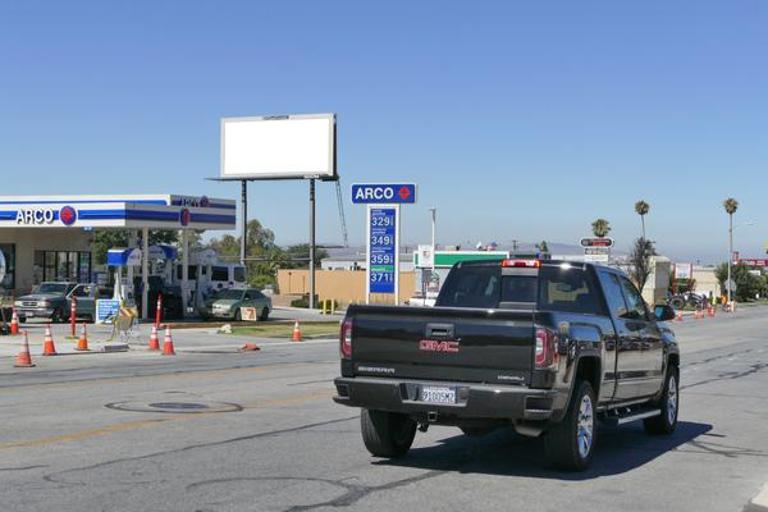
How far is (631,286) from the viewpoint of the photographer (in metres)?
11.3

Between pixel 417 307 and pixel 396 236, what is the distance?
2732 centimetres

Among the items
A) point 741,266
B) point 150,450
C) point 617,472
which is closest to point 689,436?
point 617,472

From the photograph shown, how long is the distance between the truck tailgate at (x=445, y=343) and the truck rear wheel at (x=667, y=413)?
396cm

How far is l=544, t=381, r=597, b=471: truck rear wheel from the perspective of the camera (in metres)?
8.70

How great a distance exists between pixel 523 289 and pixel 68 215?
32341 millimetres

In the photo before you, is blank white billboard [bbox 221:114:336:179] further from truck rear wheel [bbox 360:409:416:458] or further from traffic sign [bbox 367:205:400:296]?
truck rear wheel [bbox 360:409:416:458]

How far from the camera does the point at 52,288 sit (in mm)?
37094

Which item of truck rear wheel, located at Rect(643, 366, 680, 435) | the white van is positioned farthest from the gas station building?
truck rear wheel, located at Rect(643, 366, 680, 435)

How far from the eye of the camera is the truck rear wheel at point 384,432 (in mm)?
9281

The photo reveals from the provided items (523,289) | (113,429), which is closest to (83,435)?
(113,429)

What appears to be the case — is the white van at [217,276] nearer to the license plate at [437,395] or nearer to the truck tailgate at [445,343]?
the truck tailgate at [445,343]

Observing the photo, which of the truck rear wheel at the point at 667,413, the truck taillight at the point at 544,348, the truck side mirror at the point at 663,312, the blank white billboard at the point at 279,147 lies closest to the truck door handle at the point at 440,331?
the truck taillight at the point at 544,348

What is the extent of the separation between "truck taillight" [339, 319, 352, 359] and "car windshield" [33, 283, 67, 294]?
98.9 feet

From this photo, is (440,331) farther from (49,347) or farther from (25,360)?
(49,347)
